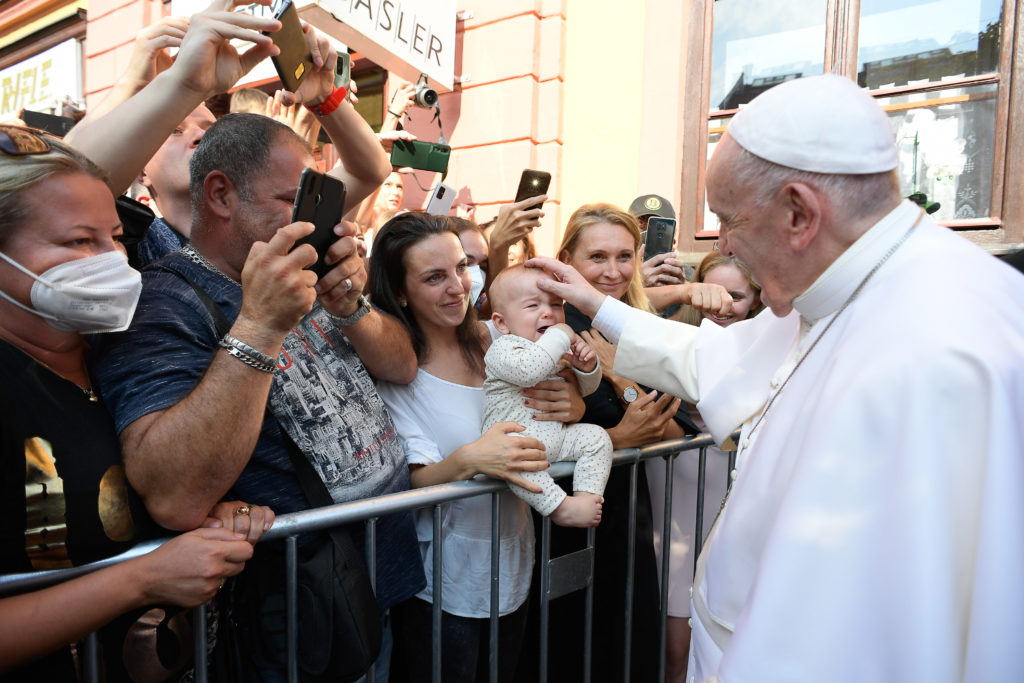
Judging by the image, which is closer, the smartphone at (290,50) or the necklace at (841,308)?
the necklace at (841,308)

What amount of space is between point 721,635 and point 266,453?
1187mm

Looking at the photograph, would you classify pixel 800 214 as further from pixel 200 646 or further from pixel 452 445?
pixel 200 646

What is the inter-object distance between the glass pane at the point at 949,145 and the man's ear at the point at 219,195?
16.9 ft

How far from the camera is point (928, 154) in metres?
5.25

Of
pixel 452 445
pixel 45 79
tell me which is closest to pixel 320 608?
pixel 452 445

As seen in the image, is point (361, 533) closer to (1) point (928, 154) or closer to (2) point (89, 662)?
(2) point (89, 662)

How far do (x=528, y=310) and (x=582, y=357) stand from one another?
25 centimetres

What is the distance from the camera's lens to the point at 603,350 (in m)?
2.72

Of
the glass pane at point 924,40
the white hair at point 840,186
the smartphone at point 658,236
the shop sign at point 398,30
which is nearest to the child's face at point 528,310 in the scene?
the white hair at point 840,186

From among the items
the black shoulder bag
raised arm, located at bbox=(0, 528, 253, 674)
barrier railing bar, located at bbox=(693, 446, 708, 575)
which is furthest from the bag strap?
barrier railing bar, located at bbox=(693, 446, 708, 575)

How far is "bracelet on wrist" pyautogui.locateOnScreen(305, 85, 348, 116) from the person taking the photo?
89.9 inches

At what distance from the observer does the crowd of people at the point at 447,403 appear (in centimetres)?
124

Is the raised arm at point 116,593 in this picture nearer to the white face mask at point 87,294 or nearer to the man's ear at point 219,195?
the white face mask at point 87,294

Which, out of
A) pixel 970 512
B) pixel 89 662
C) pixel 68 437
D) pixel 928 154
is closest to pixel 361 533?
pixel 89 662
